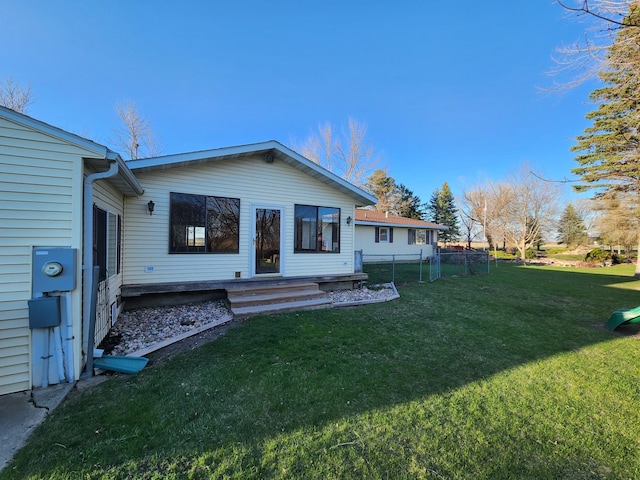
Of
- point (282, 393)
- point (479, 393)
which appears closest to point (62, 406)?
point (282, 393)

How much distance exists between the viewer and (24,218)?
2.80m

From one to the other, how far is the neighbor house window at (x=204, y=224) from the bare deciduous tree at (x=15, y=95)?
521 inches

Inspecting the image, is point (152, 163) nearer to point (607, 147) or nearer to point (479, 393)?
point (479, 393)

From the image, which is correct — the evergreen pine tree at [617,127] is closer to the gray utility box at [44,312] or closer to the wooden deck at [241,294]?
the wooden deck at [241,294]

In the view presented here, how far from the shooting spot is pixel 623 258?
22.8m

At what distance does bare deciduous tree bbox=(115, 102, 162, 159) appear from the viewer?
1650 cm

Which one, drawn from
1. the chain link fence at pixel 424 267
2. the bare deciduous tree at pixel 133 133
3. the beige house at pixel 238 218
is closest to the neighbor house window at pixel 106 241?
the beige house at pixel 238 218

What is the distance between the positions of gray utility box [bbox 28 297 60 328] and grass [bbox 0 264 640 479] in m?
0.81

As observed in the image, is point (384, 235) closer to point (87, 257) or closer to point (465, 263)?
point (465, 263)

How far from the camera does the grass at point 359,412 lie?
1.87m

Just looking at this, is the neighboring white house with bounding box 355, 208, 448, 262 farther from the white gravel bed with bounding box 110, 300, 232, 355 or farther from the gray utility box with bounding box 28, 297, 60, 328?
the gray utility box with bounding box 28, 297, 60, 328

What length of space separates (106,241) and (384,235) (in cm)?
1520

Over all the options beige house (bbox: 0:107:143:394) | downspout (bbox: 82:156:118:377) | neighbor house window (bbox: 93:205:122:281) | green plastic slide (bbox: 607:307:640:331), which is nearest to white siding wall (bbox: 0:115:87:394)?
beige house (bbox: 0:107:143:394)

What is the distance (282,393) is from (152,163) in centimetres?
494
